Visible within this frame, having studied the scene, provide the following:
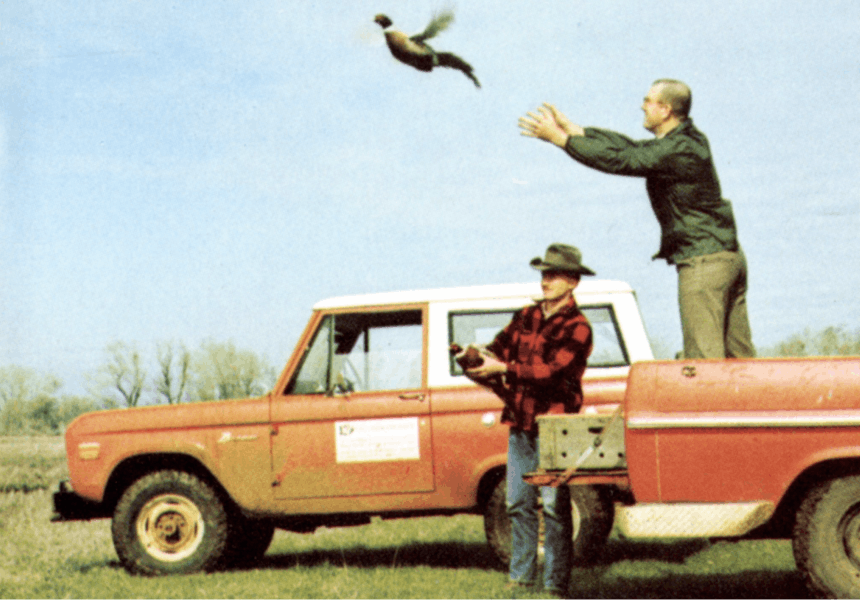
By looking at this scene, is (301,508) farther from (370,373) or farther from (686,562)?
(686,562)

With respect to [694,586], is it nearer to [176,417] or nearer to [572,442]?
[572,442]

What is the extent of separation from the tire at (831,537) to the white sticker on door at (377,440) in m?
3.03

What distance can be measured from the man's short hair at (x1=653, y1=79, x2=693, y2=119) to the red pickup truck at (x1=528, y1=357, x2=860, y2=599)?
1.30 m

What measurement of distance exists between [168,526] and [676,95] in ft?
16.0

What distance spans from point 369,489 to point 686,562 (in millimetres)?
2359

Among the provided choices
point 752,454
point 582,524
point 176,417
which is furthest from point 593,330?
point 176,417

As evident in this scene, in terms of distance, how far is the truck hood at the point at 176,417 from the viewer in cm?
757

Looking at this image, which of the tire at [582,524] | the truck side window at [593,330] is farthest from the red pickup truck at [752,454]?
the truck side window at [593,330]

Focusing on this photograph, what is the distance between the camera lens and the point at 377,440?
7.24 metres

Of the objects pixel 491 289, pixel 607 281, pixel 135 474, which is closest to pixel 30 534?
pixel 135 474

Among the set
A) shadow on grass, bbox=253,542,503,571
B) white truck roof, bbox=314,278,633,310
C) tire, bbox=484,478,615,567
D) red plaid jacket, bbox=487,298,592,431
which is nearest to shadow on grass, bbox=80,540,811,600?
shadow on grass, bbox=253,542,503,571

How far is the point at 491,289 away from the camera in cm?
734

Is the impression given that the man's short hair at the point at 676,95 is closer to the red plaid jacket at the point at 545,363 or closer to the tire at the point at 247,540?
the red plaid jacket at the point at 545,363

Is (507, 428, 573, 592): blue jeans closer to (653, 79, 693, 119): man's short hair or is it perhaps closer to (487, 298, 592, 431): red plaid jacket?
(487, 298, 592, 431): red plaid jacket
